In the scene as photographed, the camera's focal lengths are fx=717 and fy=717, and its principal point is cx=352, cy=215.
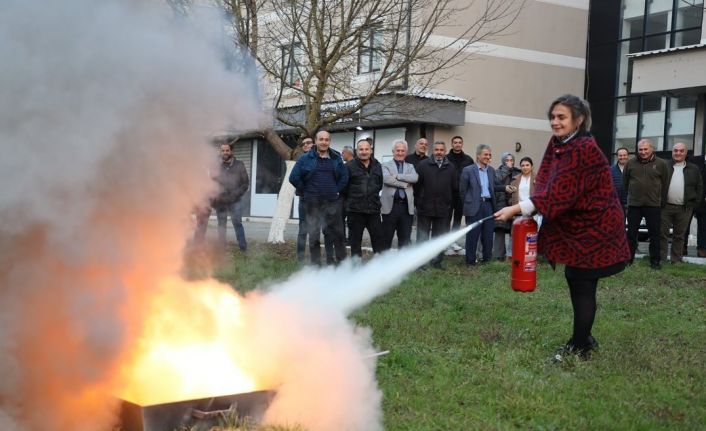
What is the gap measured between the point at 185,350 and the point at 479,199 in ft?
27.0

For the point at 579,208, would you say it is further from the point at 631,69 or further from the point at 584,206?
the point at 631,69

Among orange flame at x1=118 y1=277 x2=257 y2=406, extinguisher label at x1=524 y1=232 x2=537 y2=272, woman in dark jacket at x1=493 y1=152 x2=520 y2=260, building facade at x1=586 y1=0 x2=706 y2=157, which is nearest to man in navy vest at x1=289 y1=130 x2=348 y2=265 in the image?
woman in dark jacket at x1=493 y1=152 x2=520 y2=260

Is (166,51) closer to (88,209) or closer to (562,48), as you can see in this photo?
(88,209)

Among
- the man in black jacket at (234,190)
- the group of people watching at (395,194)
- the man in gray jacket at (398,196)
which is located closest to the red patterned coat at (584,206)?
the group of people watching at (395,194)

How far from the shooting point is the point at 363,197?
10.8m

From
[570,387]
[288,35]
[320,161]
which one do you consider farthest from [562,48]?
[570,387]

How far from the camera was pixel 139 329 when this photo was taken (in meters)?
4.09

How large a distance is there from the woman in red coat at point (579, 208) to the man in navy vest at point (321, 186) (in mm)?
4947

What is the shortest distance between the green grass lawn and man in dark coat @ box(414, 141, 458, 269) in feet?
6.08

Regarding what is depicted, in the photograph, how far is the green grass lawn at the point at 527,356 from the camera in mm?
4609

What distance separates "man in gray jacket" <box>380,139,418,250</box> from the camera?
11.4m

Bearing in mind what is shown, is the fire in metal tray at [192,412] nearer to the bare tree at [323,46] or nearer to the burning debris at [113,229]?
the burning debris at [113,229]

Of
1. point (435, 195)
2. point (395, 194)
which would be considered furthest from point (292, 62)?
point (435, 195)

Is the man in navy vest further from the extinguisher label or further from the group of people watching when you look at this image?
the extinguisher label
